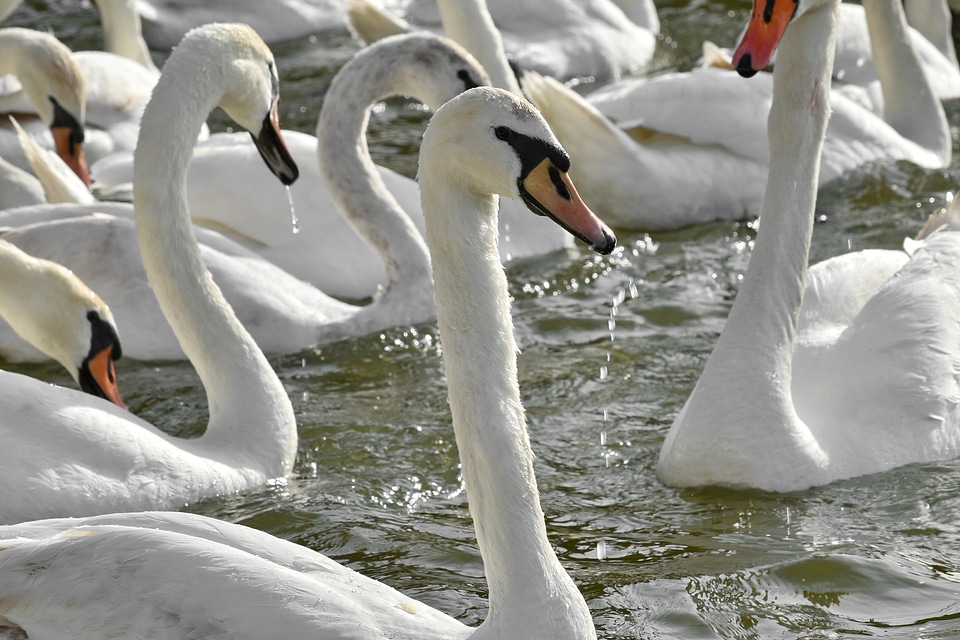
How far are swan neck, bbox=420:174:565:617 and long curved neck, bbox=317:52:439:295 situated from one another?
3515 mm

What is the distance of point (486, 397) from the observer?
344cm

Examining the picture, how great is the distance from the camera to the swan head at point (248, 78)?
551cm

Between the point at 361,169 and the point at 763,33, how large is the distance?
2792 millimetres

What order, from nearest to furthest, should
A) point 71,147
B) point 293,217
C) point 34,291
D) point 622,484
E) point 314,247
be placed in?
point 622,484, point 34,291, point 293,217, point 314,247, point 71,147

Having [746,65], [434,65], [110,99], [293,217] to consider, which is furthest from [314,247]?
[746,65]

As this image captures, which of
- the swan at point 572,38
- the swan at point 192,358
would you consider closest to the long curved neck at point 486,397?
the swan at point 192,358

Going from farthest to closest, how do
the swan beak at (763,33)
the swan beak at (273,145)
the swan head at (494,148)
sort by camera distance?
1. the swan beak at (273,145)
2. the swan beak at (763,33)
3. the swan head at (494,148)

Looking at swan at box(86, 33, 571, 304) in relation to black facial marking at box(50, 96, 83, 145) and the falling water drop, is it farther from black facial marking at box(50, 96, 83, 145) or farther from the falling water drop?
black facial marking at box(50, 96, 83, 145)

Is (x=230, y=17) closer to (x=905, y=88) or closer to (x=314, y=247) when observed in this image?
(x=314, y=247)

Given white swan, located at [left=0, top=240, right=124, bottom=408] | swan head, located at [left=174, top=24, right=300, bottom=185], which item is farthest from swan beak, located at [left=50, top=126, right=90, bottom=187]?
white swan, located at [left=0, top=240, right=124, bottom=408]

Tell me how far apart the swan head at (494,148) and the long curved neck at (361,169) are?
353 centimetres

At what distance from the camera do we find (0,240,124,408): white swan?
5.41m

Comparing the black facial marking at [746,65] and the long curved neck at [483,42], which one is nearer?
the black facial marking at [746,65]

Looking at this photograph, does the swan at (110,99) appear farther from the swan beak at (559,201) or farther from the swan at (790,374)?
the swan beak at (559,201)
